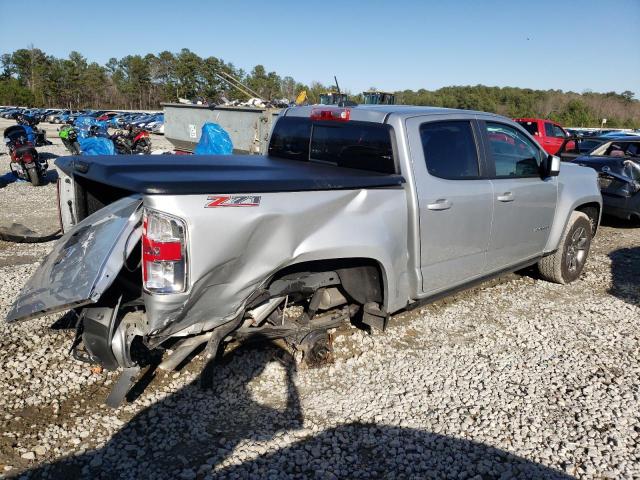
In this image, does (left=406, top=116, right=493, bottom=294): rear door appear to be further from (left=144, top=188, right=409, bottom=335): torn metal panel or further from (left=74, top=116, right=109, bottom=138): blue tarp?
(left=74, top=116, right=109, bottom=138): blue tarp

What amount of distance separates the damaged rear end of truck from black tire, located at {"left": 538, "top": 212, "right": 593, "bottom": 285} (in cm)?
294

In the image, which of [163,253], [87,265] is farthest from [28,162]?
[163,253]

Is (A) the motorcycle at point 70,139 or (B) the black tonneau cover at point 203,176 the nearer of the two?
(B) the black tonneau cover at point 203,176

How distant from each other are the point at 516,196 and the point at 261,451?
334 centimetres

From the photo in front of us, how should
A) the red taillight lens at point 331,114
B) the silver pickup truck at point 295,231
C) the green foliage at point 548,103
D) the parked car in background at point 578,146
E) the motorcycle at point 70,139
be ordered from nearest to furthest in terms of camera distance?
the silver pickup truck at point 295,231 < the red taillight lens at point 331,114 < the parked car in background at point 578,146 < the motorcycle at point 70,139 < the green foliage at point 548,103

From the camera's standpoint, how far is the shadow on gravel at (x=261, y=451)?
274 centimetres

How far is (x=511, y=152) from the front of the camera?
16.2 feet

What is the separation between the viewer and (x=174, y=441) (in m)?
2.98

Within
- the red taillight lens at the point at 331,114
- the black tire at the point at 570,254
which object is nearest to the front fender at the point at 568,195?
the black tire at the point at 570,254

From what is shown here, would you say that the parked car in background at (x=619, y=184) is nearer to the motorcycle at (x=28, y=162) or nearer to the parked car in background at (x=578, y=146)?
the parked car in background at (x=578, y=146)

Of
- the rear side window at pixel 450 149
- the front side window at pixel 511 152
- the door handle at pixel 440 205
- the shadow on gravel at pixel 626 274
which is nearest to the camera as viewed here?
the door handle at pixel 440 205

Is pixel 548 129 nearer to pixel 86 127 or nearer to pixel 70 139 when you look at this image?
pixel 70 139

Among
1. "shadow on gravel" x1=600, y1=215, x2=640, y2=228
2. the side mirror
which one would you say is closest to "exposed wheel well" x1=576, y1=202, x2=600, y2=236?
the side mirror

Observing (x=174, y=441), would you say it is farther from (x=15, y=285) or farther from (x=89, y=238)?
(x=15, y=285)
